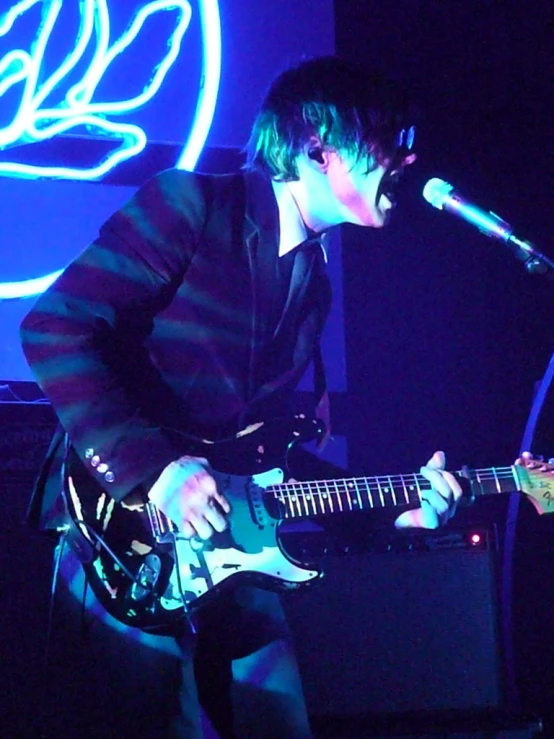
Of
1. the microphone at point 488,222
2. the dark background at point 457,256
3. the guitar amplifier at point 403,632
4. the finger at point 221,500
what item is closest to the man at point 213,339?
the finger at point 221,500

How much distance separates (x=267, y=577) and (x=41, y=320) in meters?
0.63

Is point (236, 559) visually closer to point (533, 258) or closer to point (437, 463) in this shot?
point (437, 463)

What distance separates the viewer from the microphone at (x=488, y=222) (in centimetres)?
155

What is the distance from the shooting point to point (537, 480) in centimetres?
192

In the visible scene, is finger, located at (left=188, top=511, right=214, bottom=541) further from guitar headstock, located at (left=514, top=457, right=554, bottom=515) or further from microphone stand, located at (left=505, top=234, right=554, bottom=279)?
guitar headstock, located at (left=514, top=457, right=554, bottom=515)

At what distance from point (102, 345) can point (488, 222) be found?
77 cm

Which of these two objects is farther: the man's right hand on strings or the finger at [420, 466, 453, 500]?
the finger at [420, 466, 453, 500]

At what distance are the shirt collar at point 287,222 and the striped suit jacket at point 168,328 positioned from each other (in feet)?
0.10

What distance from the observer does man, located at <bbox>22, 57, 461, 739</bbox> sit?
138 centimetres

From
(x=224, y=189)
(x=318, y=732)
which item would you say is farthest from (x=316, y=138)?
(x=318, y=732)

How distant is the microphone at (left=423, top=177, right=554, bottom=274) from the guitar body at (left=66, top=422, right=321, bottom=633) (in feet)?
2.32

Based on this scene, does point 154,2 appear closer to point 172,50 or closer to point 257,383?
point 172,50

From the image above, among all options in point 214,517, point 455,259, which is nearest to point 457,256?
point 455,259

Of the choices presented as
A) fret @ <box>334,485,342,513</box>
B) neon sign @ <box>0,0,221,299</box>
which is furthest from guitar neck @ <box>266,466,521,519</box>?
neon sign @ <box>0,0,221,299</box>
